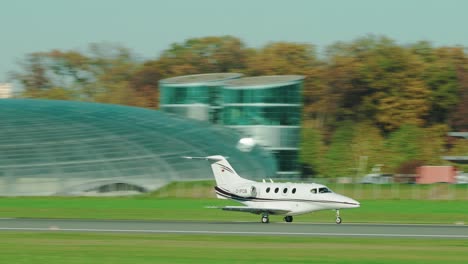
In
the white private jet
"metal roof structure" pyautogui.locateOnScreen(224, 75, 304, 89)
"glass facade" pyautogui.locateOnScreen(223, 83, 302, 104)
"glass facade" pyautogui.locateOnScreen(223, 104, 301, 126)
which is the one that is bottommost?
the white private jet

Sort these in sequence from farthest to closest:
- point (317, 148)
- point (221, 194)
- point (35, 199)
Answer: point (317, 148)
point (35, 199)
point (221, 194)

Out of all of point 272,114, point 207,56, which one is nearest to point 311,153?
point 272,114

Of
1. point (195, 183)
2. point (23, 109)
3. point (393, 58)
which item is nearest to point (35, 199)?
point (195, 183)

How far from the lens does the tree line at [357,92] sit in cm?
14312

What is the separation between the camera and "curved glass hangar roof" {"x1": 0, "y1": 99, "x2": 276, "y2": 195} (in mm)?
87938

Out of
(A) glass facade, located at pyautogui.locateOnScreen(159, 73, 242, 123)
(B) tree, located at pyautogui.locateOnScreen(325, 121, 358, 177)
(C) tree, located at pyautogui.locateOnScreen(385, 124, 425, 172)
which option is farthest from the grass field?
(B) tree, located at pyautogui.locateOnScreen(325, 121, 358, 177)

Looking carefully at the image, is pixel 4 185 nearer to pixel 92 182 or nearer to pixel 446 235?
pixel 92 182

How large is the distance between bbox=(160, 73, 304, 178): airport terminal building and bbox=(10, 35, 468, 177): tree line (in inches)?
520

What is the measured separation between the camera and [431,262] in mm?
32625

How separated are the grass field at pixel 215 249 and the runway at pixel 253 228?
2641 millimetres

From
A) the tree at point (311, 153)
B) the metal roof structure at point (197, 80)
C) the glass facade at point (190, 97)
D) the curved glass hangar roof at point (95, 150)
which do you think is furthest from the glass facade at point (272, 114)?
the curved glass hangar roof at point (95, 150)

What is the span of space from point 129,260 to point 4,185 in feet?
187

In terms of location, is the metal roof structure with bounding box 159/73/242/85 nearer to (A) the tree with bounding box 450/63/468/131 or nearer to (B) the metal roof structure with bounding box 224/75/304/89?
(B) the metal roof structure with bounding box 224/75/304/89

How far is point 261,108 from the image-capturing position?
413 feet
